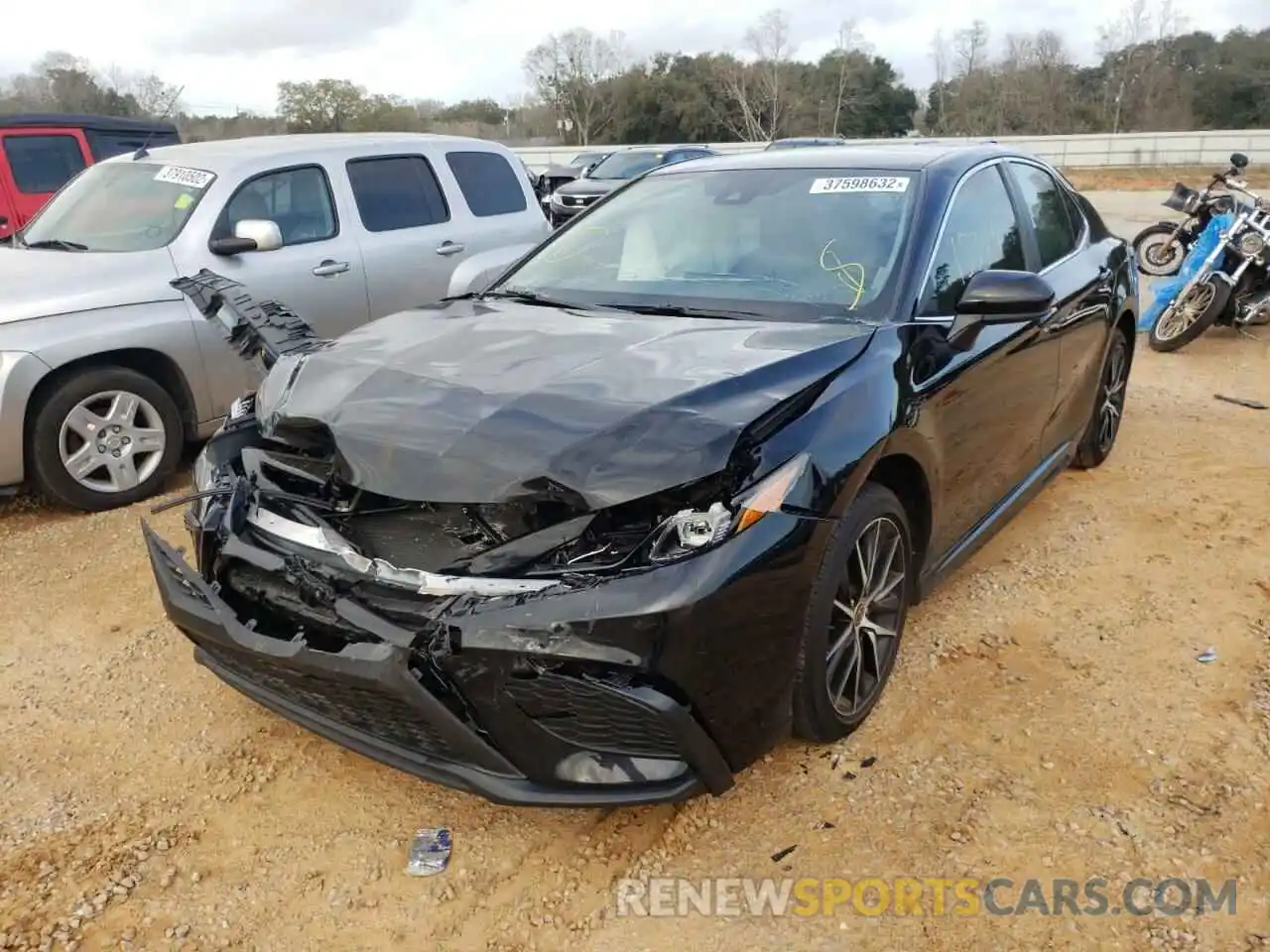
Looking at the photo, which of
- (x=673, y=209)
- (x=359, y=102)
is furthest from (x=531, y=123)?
(x=673, y=209)

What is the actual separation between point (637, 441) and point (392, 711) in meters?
0.85

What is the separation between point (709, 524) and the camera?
88.7 inches

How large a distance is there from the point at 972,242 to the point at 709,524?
Answer: 6.41ft

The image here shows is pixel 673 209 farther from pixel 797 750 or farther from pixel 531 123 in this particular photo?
pixel 531 123

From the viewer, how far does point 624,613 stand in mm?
2113

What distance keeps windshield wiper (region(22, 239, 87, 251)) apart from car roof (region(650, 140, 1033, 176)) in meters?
3.41

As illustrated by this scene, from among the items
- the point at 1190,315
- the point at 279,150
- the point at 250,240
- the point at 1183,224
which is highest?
the point at 279,150

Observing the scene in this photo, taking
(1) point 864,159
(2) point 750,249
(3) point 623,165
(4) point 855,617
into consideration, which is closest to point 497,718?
(4) point 855,617

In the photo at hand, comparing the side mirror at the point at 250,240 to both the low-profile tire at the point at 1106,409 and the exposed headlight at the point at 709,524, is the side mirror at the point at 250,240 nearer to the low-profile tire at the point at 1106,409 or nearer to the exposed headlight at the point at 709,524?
the exposed headlight at the point at 709,524

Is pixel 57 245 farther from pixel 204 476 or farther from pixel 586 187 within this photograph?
pixel 586 187

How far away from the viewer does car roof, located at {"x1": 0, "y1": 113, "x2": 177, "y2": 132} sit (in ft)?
29.1

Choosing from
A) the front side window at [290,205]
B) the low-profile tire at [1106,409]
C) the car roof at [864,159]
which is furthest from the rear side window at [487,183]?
the low-profile tire at [1106,409]

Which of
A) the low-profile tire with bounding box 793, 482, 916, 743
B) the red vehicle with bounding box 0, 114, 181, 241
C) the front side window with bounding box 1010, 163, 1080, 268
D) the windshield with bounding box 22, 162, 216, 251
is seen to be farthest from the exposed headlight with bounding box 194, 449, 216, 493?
the red vehicle with bounding box 0, 114, 181, 241

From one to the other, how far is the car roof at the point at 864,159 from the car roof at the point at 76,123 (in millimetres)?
7648
